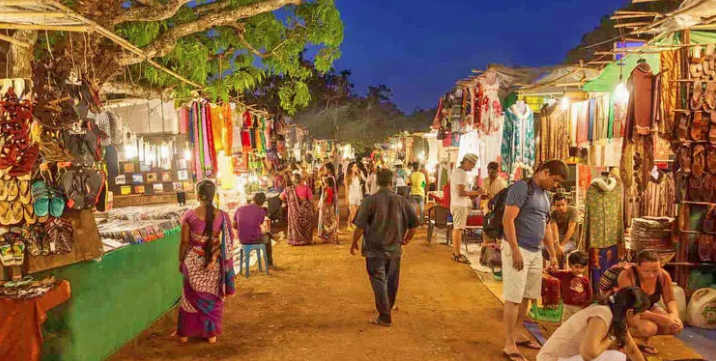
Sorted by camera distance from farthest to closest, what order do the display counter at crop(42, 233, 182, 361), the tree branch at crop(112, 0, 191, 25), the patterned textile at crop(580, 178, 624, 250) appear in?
1. the patterned textile at crop(580, 178, 624, 250)
2. the tree branch at crop(112, 0, 191, 25)
3. the display counter at crop(42, 233, 182, 361)

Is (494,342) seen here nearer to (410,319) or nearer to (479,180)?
(410,319)

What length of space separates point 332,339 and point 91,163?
3172 mm

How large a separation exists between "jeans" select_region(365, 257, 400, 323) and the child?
2.12 meters

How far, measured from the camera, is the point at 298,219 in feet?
39.7

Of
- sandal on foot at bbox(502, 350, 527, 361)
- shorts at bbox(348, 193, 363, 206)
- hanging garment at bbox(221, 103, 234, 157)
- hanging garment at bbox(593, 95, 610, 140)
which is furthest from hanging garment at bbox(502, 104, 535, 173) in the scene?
hanging garment at bbox(221, 103, 234, 157)

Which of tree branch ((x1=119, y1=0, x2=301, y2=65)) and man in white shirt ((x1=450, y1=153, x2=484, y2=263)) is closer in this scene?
tree branch ((x1=119, y1=0, x2=301, y2=65))

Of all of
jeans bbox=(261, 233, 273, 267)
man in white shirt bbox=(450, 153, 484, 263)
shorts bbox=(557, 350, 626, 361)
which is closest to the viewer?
shorts bbox=(557, 350, 626, 361)

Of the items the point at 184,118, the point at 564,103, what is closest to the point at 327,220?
the point at 184,118

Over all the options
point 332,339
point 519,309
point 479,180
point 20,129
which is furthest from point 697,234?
point 20,129

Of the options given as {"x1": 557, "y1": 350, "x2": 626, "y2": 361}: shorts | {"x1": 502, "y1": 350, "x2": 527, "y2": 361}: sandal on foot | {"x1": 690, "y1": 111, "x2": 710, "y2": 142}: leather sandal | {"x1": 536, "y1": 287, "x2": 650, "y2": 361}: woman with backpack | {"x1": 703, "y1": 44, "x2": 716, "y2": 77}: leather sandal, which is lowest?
{"x1": 502, "y1": 350, "x2": 527, "y2": 361}: sandal on foot

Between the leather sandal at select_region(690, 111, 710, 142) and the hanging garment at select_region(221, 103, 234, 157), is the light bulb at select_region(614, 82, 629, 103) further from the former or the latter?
the hanging garment at select_region(221, 103, 234, 157)

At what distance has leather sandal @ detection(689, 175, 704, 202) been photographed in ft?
20.4

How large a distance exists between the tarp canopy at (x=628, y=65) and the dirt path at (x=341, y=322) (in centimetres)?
368

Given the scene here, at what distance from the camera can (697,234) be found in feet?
20.8
